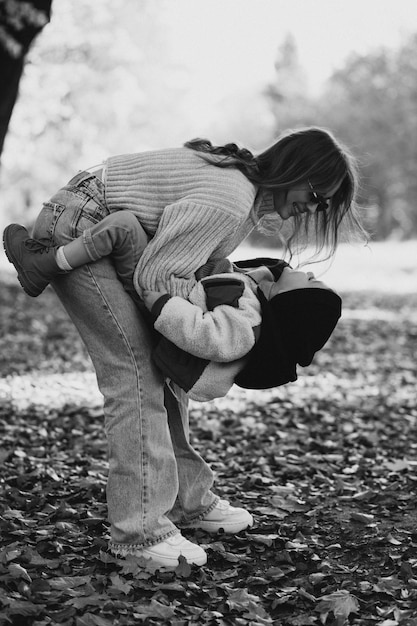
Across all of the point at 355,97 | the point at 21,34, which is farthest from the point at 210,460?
the point at 355,97

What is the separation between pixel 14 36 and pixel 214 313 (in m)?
6.66

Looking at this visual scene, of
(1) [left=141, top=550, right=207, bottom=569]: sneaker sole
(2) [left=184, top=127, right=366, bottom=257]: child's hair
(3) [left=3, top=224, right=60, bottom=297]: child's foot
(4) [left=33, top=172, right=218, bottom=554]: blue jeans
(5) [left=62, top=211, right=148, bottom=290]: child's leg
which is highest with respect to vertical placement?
(2) [left=184, top=127, right=366, bottom=257]: child's hair

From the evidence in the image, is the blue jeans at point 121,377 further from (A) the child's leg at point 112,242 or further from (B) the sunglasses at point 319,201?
(B) the sunglasses at point 319,201

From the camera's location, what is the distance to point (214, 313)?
10.8 feet

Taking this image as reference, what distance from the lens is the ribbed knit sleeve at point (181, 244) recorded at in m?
3.26

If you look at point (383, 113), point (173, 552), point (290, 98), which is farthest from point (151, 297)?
point (290, 98)

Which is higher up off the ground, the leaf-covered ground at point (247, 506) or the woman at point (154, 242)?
the woman at point (154, 242)

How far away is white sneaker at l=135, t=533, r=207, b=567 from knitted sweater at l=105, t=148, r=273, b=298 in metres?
1.02

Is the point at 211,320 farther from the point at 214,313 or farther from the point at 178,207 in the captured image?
the point at 178,207

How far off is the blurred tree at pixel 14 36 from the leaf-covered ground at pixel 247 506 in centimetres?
307

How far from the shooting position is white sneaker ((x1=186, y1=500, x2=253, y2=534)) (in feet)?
13.1

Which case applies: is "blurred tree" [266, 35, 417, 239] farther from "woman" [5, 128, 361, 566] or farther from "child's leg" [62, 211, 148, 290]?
"child's leg" [62, 211, 148, 290]

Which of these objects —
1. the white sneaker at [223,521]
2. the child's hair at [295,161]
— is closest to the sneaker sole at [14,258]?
the child's hair at [295,161]

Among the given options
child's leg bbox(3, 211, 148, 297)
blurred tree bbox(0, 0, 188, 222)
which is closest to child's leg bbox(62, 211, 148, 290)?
child's leg bbox(3, 211, 148, 297)
